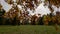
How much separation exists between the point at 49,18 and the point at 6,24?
56888 mm

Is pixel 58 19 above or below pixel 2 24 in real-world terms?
above

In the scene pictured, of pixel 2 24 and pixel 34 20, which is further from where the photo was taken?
pixel 2 24

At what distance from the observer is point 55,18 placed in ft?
24.8

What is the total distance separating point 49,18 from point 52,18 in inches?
10.9

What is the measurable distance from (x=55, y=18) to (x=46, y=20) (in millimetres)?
389

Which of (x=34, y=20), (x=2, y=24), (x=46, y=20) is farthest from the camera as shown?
(x=2, y=24)

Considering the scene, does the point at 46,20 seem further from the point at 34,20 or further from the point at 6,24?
the point at 6,24

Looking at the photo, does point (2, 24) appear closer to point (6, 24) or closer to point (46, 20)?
point (6, 24)

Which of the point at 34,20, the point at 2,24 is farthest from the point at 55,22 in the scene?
the point at 2,24

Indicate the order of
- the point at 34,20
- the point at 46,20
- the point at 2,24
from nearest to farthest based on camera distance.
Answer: the point at 46,20 < the point at 34,20 < the point at 2,24

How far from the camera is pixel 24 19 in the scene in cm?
772

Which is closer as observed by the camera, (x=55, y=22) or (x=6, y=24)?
(x=55, y=22)

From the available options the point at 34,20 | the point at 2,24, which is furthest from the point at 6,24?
the point at 34,20

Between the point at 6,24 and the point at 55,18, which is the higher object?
the point at 55,18
